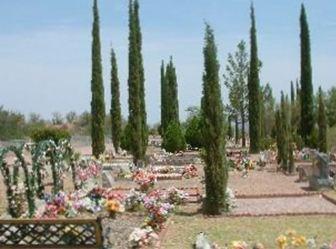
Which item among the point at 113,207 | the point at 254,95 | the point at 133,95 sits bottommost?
the point at 113,207

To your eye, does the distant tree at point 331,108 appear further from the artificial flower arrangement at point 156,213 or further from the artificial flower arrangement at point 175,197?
the artificial flower arrangement at point 156,213

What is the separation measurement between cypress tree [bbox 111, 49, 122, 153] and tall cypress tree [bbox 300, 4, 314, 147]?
1251 centimetres

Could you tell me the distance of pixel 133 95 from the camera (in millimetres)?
38781

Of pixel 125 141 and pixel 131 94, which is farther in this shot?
pixel 125 141

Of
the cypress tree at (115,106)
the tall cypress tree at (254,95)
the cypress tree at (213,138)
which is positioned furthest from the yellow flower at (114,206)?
the cypress tree at (115,106)

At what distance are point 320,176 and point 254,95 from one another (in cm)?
2323

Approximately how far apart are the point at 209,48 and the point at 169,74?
43375 millimetres

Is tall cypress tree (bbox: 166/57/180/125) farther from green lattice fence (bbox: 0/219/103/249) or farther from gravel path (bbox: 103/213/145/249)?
green lattice fence (bbox: 0/219/103/249)

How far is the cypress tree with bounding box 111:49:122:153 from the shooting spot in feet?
158

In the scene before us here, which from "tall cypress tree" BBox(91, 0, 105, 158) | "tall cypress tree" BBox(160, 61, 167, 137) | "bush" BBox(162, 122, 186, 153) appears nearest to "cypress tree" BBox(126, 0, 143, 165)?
"tall cypress tree" BBox(91, 0, 105, 158)

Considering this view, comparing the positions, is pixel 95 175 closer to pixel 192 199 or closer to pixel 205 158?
pixel 192 199

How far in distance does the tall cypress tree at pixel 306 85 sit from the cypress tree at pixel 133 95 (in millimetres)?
11935

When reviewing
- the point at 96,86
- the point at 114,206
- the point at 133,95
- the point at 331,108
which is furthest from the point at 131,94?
the point at 331,108

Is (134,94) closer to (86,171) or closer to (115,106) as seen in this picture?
(115,106)
